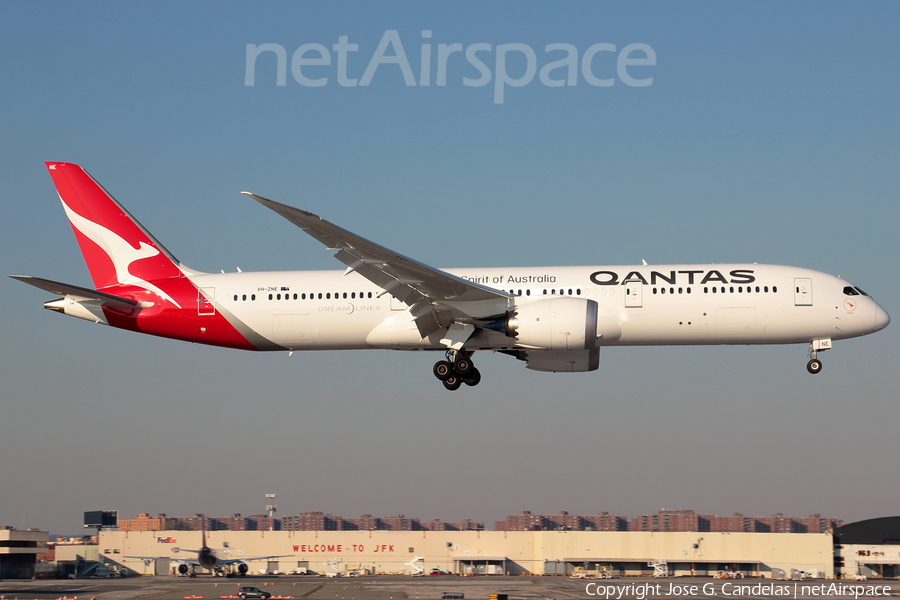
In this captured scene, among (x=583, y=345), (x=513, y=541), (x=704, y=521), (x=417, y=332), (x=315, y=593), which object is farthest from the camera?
(x=704, y=521)

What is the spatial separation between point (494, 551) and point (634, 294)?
147ft

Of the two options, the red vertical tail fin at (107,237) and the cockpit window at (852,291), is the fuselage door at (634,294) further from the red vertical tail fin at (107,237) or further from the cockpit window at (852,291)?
the red vertical tail fin at (107,237)

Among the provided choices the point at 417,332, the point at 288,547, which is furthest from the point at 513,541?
the point at 417,332

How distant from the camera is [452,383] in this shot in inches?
1319

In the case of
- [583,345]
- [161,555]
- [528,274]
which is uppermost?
[528,274]

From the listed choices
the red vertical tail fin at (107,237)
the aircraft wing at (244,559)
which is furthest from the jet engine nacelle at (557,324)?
the aircraft wing at (244,559)

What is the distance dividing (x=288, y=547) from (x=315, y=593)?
32241 millimetres

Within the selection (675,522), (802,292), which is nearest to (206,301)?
(802,292)

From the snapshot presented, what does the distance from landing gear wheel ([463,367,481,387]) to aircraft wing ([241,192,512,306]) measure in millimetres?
3550

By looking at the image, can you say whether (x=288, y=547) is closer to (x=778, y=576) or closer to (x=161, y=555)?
(x=161, y=555)

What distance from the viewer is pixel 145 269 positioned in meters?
36.0

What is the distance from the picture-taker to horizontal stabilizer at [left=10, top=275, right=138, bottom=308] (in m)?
31.1

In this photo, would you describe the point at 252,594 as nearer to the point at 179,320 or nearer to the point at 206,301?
the point at 179,320

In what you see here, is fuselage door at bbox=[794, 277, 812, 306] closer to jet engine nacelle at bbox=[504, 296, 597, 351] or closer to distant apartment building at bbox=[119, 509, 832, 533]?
jet engine nacelle at bbox=[504, 296, 597, 351]
